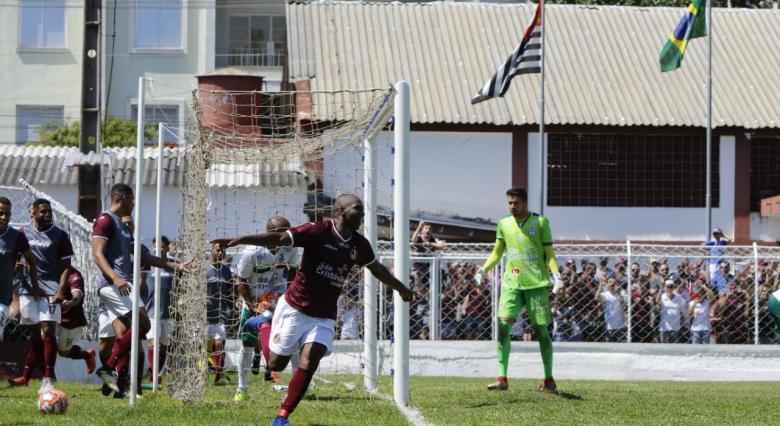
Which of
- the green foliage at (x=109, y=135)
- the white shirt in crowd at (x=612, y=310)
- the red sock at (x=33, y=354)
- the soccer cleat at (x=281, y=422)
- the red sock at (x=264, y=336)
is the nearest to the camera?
the soccer cleat at (x=281, y=422)

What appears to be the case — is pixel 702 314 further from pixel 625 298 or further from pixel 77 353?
pixel 77 353

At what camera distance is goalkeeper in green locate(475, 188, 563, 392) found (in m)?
12.7

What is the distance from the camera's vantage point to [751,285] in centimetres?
1836

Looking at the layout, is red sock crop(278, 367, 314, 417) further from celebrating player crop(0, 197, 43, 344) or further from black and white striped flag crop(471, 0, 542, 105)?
black and white striped flag crop(471, 0, 542, 105)

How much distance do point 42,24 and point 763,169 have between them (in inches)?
1012

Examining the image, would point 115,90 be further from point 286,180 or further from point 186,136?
point 186,136

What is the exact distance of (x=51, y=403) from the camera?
10.1m

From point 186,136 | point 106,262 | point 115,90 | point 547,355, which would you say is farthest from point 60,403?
point 115,90

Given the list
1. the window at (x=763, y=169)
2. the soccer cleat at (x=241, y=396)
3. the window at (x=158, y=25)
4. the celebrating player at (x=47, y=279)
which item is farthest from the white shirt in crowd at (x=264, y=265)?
the window at (x=158, y=25)

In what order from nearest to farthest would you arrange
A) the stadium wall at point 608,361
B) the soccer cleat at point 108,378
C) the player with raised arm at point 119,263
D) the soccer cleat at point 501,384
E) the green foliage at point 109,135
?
1. the player with raised arm at point 119,263
2. the soccer cleat at point 108,378
3. the soccer cleat at point 501,384
4. the stadium wall at point 608,361
5. the green foliage at point 109,135

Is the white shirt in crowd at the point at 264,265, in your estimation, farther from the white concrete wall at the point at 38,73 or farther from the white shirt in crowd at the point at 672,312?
the white concrete wall at the point at 38,73

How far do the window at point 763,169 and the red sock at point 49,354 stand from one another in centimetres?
2100

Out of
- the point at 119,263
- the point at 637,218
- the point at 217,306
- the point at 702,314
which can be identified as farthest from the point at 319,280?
the point at 637,218

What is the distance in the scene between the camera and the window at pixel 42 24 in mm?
44875
